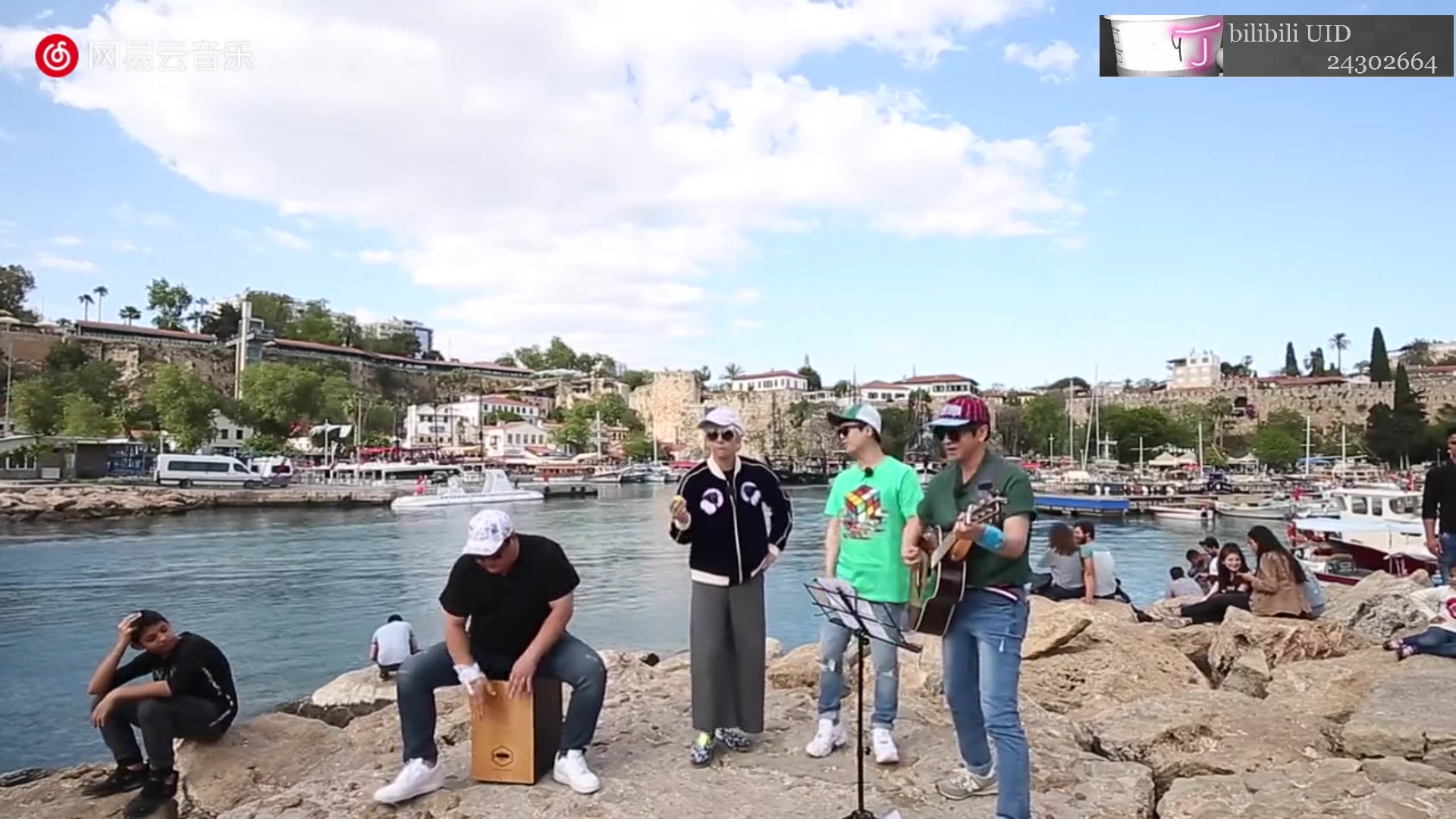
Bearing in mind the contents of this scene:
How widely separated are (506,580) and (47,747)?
664cm

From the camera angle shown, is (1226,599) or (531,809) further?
(1226,599)

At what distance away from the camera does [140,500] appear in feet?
133

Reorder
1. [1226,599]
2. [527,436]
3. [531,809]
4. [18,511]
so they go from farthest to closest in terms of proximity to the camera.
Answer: [527,436], [18,511], [1226,599], [531,809]

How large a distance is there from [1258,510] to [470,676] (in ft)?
150

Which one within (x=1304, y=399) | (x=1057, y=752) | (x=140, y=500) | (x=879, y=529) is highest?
(x=1304, y=399)

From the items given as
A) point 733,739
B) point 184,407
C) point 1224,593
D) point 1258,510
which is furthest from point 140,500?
point 1258,510

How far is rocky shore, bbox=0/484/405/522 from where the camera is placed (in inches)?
1454

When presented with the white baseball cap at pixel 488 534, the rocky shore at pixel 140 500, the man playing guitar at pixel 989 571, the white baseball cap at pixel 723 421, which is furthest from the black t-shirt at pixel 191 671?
Result: the rocky shore at pixel 140 500

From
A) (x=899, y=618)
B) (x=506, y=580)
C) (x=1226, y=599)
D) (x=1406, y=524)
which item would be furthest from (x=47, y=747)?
(x=1406, y=524)

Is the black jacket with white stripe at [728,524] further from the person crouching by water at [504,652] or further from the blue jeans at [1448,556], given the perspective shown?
the blue jeans at [1448,556]

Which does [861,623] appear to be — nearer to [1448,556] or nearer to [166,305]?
[1448,556]

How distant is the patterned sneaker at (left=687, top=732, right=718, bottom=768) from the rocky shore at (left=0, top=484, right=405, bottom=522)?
40914 millimetres

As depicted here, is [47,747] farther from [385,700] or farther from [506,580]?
[506,580]

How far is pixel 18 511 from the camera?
36312mm
